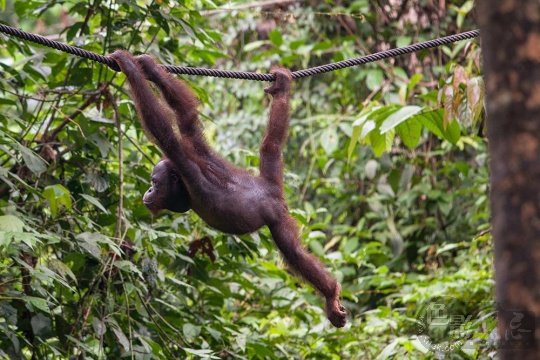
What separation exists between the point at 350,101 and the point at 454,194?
1.74 m

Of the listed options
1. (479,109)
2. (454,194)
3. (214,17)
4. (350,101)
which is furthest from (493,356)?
(214,17)

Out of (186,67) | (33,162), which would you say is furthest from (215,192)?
(33,162)

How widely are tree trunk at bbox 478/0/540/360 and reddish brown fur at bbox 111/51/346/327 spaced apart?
243cm

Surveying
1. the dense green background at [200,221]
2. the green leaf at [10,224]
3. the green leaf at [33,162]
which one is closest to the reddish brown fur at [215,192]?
the dense green background at [200,221]

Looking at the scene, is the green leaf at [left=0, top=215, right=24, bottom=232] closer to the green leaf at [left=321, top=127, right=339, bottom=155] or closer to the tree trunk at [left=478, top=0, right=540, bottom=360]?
the tree trunk at [left=478, top=0, right=540, bottom=360]

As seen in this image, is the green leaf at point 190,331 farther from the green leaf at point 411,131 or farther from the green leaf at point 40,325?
the green leaf at point 411,131

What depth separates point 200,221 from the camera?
209 inches

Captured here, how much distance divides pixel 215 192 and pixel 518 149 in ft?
8.57

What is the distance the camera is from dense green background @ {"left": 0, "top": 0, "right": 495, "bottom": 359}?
448cm

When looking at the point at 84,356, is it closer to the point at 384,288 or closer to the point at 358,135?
→ the point at 358,135

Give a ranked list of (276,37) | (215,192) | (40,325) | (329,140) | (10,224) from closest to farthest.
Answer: (10,224)
(215,192)
(40,325)
(329,140)
(276,37)

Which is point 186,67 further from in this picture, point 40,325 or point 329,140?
point 329,140

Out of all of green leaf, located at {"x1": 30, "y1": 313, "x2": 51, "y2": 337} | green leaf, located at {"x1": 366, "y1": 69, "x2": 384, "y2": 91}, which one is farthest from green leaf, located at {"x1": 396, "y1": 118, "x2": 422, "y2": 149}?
green leaf, located at {"x1": 366, "y1": 69, "x2": 384, "y2": 91}

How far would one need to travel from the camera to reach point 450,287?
6.16 meters
